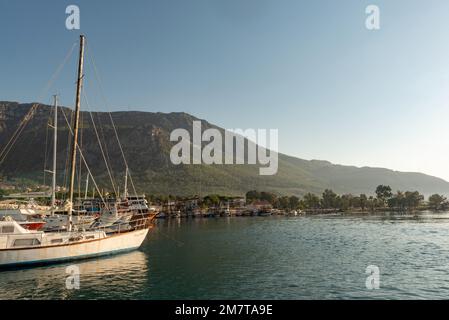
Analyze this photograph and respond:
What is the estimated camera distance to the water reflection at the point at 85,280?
101ft

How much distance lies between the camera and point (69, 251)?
45.8m

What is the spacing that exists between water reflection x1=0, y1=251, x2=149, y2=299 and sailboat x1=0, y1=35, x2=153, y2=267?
4.07ft

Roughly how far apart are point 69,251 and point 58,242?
1.80m

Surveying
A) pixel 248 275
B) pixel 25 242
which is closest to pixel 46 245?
pixel 25 242

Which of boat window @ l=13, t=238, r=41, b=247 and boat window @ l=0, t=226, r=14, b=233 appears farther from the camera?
boat window @ l=13, t=238, r=41, b=247

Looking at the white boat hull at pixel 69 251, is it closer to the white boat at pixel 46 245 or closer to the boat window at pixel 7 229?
the white boat at pixel 46 245

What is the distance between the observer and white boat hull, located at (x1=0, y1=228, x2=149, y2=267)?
41.9 m

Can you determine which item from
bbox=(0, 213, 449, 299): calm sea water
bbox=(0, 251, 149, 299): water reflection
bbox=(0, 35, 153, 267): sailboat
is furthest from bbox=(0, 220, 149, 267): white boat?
bbox=(0, 213, 449, 299): calm sea water

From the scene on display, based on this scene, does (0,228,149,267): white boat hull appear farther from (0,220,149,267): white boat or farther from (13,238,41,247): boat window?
(13,238,41,247): boat window
